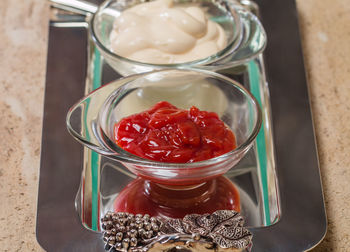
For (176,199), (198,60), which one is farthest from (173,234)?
(198,60)

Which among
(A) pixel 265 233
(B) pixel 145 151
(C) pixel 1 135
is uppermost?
(B) pixel 145 151

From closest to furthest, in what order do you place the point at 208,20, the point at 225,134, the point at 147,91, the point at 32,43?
the point at 225,134
the point at 147,91
the point at 208,20
the point at 32,43

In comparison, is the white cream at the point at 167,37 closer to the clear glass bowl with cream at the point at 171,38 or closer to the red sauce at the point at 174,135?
the clear glass bowl with cream at the point at 171,38

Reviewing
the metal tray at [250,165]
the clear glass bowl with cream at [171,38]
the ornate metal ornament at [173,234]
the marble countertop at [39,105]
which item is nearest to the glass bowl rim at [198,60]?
the clear glass bowl with cream at [171,38]

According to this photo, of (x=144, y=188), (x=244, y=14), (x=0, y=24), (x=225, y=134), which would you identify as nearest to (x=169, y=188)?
(x=144, y=188)

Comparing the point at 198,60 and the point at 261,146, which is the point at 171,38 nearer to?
the point at 198,60

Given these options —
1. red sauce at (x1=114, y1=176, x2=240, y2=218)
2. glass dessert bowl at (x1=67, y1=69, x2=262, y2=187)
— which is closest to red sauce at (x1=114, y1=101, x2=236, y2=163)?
glass dessert bowl at (x1=67, y1=69, x2=262, y2=187)

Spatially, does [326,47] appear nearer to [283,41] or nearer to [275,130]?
[283,41]

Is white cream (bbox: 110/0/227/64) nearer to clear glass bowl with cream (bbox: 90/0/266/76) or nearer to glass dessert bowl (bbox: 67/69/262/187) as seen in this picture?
clear glass bowl with cream (bbox: 90/0/266/76)
